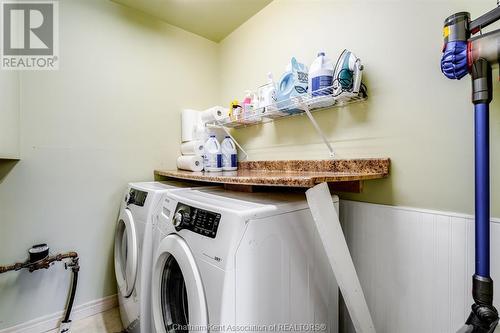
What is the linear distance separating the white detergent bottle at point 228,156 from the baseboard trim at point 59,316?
1482 millimetres

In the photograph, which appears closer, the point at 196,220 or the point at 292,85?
the point at 196,220

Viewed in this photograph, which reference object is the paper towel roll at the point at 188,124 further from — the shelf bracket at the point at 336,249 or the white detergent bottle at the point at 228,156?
the shelf bracket at the point at 336,249

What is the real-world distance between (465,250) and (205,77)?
8.17ft

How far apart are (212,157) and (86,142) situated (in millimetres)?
1011

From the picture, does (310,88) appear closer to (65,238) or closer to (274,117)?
(274,117)

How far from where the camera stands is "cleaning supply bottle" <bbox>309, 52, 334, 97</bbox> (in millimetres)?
1265

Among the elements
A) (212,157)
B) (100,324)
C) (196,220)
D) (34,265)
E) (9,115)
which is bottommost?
(100,324)

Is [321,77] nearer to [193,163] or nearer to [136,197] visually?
[193,163]

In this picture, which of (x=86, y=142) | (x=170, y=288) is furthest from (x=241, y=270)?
(x=86, y=142)

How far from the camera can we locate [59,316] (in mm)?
1700

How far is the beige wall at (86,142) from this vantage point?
1.59m

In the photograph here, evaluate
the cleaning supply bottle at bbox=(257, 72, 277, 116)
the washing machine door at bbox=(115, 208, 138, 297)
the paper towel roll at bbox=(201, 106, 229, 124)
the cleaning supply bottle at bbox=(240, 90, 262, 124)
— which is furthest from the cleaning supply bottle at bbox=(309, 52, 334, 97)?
the washing machine door at bbox=(115, 208, 138, 297)

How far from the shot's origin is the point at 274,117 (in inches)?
70.5

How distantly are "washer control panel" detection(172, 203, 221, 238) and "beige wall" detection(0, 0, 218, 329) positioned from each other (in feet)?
3.95
